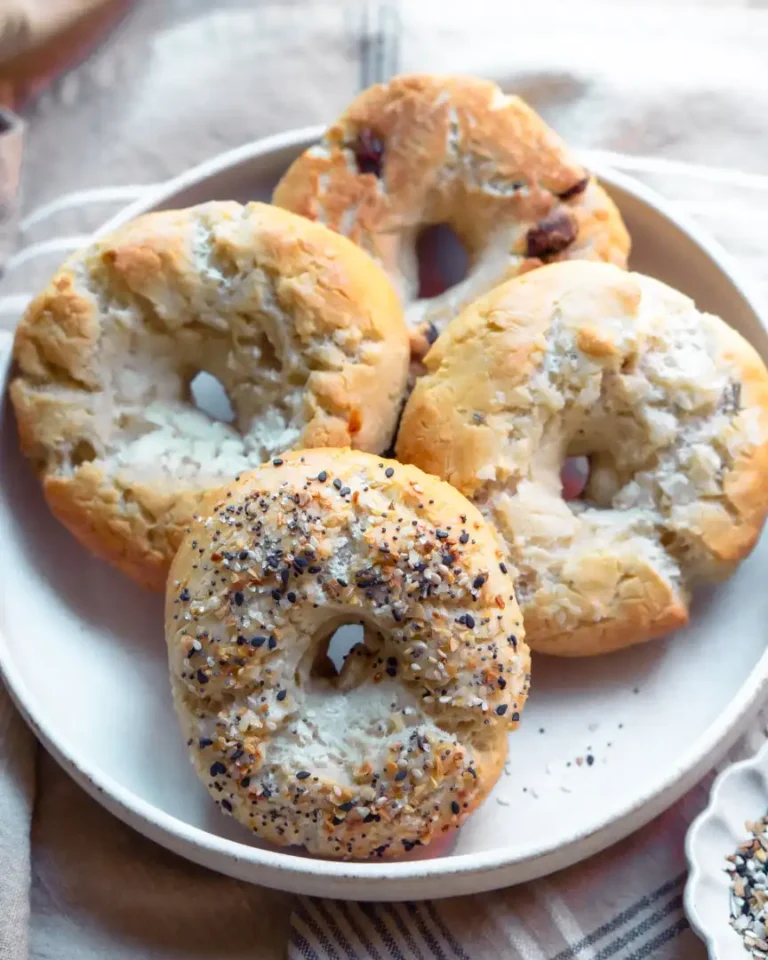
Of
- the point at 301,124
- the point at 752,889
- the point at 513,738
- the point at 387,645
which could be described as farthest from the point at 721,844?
the point at 301,124

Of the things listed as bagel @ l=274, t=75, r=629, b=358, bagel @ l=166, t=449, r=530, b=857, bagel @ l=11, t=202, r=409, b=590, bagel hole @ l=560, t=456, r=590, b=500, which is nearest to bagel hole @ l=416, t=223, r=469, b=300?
bagel @ l=274, t=75, r=629, b=358

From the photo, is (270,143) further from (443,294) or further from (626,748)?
(626,748)

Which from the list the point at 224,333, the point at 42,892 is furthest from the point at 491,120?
the point at 42,892

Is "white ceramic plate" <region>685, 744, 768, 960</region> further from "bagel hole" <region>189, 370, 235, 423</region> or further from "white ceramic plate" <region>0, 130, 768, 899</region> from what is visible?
"bagel hole" <region>189, 370, 235, 423</region>

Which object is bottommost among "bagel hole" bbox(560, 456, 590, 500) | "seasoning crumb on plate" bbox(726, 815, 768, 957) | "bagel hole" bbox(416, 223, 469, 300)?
"seasoning crumb on plate" bbox(726, 815, 768, 957)

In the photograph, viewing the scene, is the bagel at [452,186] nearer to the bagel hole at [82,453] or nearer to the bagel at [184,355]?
the bagel at [184,355]

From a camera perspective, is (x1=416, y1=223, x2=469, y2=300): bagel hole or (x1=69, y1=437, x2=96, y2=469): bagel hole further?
(x1=416, y1=223, x2=469, y2=300): bagel hole
